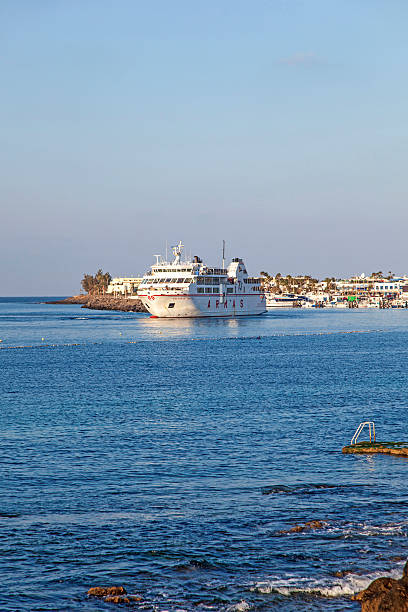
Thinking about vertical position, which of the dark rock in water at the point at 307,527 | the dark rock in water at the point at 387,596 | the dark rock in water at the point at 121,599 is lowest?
the dark rock in water at the point at 121,599

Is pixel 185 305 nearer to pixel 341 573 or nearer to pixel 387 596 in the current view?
pixel 341 573

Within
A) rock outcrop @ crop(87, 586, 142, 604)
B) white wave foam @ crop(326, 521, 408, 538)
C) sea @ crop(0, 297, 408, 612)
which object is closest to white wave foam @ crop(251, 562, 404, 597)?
sea @ crop(0, 297, 408, 612)

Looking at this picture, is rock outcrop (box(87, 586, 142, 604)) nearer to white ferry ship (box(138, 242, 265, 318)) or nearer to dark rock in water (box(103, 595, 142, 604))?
dark rock in water (box(103, 595, 142, 604))

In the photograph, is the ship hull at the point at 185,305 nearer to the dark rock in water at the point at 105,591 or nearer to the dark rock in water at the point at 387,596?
the dark rock in water at the point at 105,591

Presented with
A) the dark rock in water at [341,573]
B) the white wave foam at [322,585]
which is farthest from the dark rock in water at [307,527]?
the white wave foam at [322,585]

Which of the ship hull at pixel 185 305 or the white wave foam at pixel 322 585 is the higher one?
the ship hull at pixel 185 305

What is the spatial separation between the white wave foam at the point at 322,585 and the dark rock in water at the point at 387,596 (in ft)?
8.88

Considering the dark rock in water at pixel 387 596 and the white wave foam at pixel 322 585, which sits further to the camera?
the white wave foam at pixel 322 585

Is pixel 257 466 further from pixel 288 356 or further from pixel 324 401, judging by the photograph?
pixel 288 356

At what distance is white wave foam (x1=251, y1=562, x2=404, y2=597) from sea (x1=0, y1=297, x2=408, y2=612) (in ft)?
0.17

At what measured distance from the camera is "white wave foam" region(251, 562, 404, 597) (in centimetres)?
1823

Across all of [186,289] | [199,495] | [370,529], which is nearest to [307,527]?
[370,529]

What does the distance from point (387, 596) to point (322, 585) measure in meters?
3.95

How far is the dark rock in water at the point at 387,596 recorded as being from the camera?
14.8 metres
